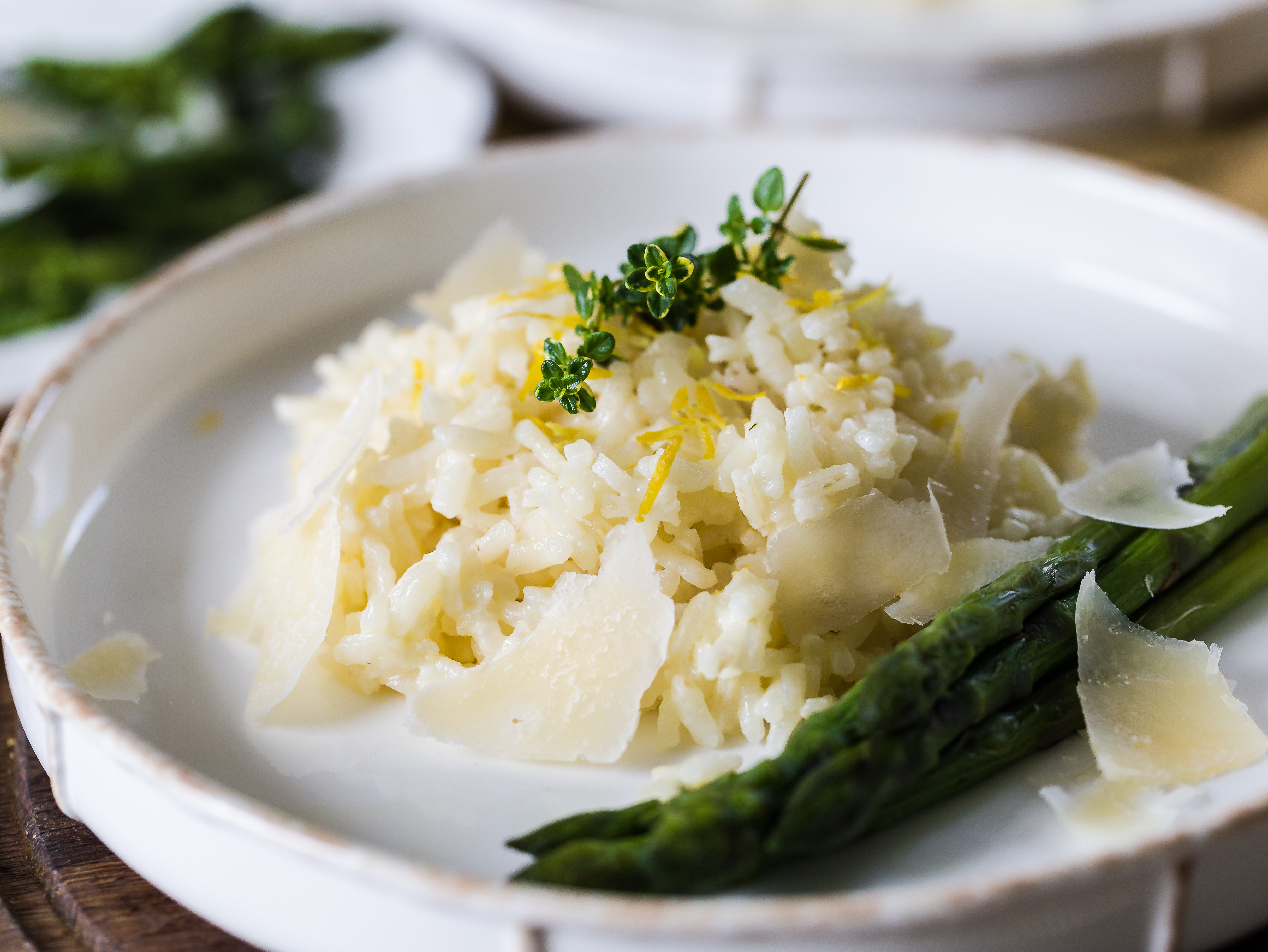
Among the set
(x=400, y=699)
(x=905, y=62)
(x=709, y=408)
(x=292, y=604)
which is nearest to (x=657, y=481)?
(x=709, y=408)

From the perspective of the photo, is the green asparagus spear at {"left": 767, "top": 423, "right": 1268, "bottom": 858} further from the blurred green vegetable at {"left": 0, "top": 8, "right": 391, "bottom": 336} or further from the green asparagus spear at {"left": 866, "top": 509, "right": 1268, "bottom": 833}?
the blurred green vegetable at {"left": 0, "top": 8, "right": 391, "bottom": 336}

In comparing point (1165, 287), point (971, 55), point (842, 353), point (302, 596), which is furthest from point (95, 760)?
point (971, 55)

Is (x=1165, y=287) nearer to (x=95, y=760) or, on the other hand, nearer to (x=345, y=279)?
(x=345, y=279)

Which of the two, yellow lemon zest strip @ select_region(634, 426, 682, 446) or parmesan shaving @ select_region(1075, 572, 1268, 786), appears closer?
parmesan shaving @ select_region(1075, 572, 1268, 786)

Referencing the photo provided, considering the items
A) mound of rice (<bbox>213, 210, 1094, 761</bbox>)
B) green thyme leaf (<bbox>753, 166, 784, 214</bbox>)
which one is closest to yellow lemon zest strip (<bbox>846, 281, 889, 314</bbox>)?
mound of rice (<bbox>213, 210, 1094, 761</bbox>)

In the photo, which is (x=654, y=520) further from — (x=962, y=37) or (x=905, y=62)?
(x=962, y=37)

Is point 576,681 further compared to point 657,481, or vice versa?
point 657,481

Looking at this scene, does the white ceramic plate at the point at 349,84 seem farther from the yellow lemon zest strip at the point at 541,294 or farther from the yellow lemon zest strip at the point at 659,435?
the yellow lemon zest strip at the point at 659,435
